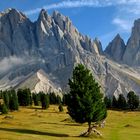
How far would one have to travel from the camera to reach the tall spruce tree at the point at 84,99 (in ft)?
239

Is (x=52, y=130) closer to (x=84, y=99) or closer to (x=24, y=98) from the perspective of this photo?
(x=84, y=99)

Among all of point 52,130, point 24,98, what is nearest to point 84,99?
point 52,130

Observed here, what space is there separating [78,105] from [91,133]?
17.7 ft

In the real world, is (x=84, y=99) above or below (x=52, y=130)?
above

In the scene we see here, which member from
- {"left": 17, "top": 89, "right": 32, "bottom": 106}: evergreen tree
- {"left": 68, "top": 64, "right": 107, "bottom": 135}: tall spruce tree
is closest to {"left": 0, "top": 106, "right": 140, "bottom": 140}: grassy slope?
{"left": 68, "top": 64, "right": 107, "bottom": 135}: tall spruce tree

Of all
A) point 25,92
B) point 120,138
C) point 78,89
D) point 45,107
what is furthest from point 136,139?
point 25,92

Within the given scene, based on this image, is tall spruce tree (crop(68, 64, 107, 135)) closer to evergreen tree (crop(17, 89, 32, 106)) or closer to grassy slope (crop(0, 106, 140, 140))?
grassy slope (crop(0, 106, 140, 140))

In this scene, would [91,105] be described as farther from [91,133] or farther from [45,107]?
[45,107]

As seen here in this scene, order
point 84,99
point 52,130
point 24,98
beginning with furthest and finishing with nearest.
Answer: point 24,98 → point 52,130 → point 84,99

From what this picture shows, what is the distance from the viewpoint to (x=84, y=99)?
240 feet

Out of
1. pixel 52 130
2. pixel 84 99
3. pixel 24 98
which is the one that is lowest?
pixel 52 130

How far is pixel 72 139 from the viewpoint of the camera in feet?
201

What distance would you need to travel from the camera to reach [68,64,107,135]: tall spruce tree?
7281 cm

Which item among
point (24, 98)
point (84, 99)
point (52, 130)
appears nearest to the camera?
point (84, 99)
